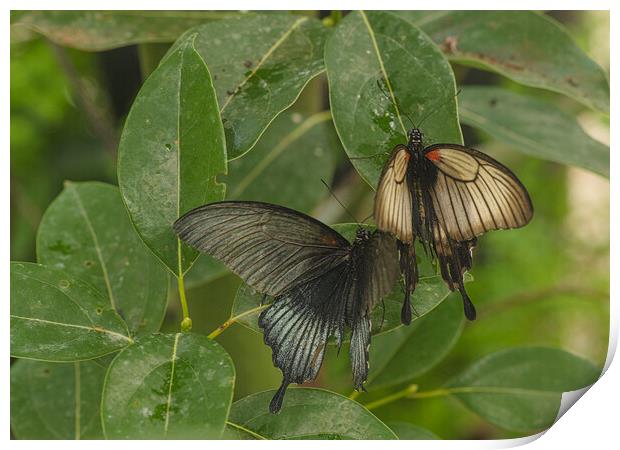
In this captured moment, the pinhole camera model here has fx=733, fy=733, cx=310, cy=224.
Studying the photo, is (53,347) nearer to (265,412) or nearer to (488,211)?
(265,412)

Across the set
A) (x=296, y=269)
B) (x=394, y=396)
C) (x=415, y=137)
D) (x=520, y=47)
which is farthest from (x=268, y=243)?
(x=520, y=47)

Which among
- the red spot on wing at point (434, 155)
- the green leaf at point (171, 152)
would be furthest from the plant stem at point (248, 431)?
the red spot on wing at point (434, 155)

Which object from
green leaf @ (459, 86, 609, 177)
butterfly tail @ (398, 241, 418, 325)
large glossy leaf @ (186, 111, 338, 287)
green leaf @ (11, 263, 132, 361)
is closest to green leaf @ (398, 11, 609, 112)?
green leaf @ (459, 86, 609, 177)

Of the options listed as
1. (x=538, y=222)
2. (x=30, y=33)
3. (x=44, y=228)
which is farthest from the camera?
(x=538, y=222)

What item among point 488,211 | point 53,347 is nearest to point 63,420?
point 53,347

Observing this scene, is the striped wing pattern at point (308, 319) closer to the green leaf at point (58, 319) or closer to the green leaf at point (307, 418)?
the green leaf at point (307, 418)

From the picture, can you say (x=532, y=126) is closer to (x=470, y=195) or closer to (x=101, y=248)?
(x=470, y=195)
